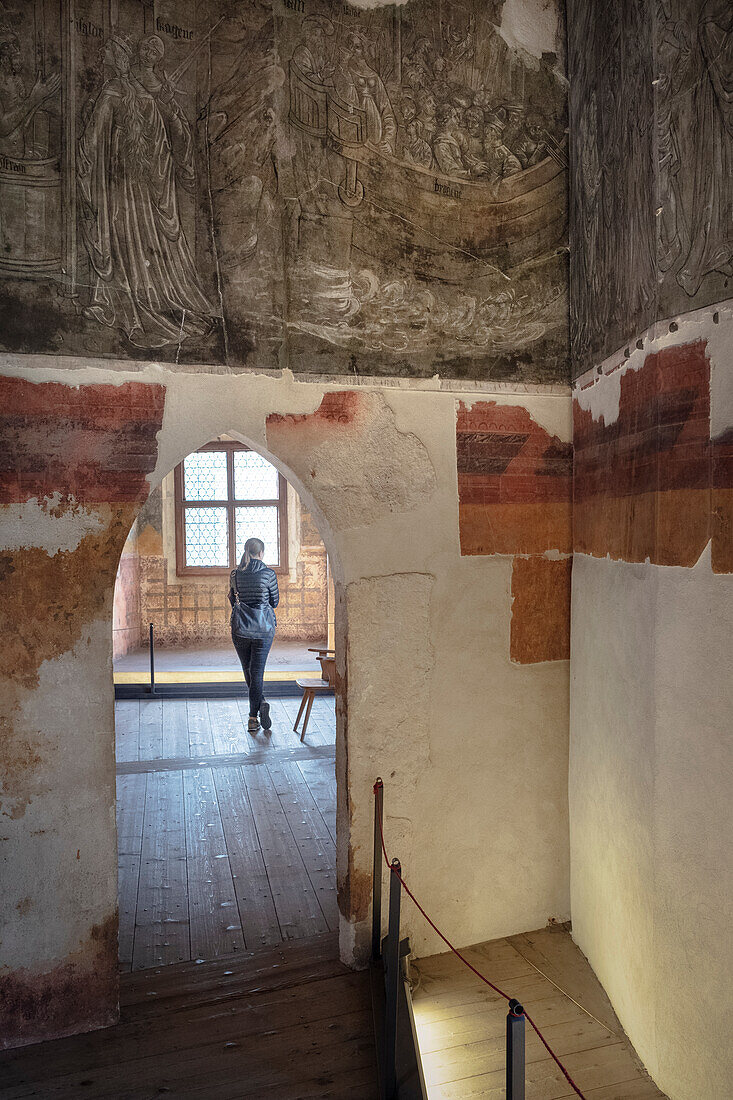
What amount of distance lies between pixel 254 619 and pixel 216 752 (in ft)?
4.04

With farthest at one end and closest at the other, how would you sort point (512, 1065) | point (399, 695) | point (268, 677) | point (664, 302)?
1. point (268, 677)
2. point (399, 695)
3. point (664, 302)
4. point (512, 1065)

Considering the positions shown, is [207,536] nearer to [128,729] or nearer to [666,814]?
[128,729]

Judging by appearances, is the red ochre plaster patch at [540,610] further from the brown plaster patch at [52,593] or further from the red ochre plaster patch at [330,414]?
the brown plaster patch at [52,593]

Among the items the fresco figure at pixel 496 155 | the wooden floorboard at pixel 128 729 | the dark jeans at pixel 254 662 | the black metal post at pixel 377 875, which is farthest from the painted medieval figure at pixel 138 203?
the dark jeans at pixel 254 662

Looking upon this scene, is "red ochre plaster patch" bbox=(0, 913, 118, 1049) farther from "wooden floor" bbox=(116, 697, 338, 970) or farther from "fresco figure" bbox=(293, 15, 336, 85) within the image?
"fresco figure" bbox=(293, 15, 336, 85)

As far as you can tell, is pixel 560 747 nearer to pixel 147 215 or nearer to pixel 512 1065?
pixel 512 1065

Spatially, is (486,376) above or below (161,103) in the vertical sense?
below

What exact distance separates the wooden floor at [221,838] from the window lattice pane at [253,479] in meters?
3.98

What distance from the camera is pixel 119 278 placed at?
3.10m

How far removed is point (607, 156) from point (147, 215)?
2031mm

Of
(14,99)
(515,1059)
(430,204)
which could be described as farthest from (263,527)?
(515,1059)

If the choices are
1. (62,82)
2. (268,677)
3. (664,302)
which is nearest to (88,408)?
(62,82)

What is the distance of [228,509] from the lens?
Answer: 1036cm

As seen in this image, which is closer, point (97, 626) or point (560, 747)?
point (97, 626)
